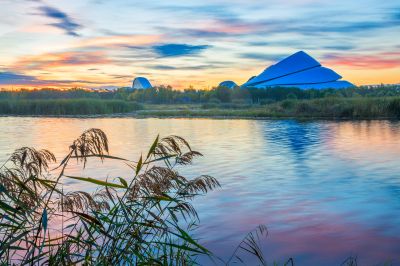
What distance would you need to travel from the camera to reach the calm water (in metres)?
7.71

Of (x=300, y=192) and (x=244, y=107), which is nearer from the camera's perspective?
(x=300, y=192)

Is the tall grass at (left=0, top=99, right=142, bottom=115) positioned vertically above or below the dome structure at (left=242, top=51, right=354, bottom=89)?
below

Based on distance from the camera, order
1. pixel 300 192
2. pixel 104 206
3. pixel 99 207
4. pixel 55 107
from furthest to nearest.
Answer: pixel 55 107
pixel 300 192
pixel 104 206
pixel 99 207

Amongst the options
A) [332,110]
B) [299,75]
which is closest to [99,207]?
[332,110]

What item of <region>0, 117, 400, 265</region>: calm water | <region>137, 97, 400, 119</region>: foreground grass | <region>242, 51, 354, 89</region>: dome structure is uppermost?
<region>242, 51, 354, 89</region>: dome structure

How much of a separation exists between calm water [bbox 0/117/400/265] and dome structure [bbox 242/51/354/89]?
66.0 metres

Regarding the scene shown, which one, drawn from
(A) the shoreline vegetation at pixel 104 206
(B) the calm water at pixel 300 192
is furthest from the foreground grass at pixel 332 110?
(A) the shoreline vegetation at pixel 104 206

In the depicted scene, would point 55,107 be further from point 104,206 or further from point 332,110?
point 104,206

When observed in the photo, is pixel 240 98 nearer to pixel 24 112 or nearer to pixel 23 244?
pixel 24 112

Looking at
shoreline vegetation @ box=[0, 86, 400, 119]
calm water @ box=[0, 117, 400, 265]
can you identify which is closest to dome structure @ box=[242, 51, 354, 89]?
shoreline vegetation @ box=[0, 86, 400, 119]

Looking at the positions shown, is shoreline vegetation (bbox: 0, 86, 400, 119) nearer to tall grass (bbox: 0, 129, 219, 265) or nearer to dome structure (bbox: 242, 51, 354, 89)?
dome structure (bbox: 242, 51, 354, 89)

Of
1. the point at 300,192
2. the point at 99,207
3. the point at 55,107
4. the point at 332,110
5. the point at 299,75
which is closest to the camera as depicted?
the point at 99,207

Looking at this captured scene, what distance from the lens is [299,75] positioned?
93.1 m

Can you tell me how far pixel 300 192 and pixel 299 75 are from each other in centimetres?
8341
